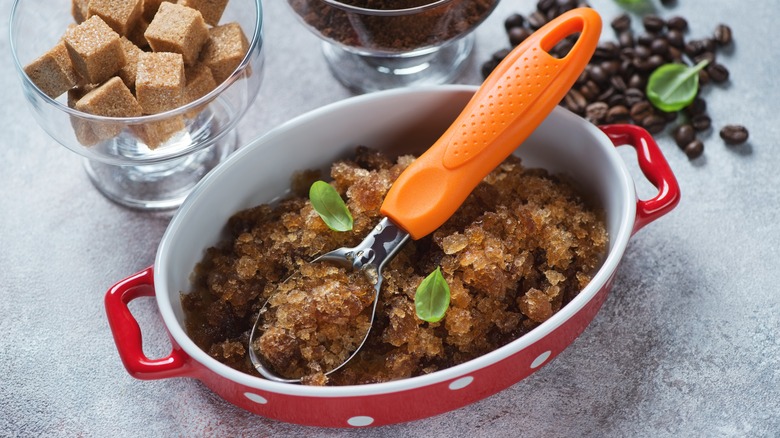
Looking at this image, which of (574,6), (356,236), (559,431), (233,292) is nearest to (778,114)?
(574,6)

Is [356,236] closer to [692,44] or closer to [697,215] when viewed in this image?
[697,215]

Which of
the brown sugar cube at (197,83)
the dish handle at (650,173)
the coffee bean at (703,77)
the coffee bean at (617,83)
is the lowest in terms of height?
the coffee bean at (703,77)

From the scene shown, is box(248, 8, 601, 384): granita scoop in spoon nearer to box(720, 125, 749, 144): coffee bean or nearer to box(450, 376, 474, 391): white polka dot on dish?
box(450, 376, 474, 391): white polka dot on dish

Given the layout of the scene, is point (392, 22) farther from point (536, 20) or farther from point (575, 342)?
point (575, 342)

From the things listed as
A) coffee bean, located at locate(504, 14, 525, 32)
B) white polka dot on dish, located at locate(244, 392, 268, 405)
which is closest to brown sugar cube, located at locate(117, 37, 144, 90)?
white polka dot on dish, located at locate(244, 392, 268, 405)

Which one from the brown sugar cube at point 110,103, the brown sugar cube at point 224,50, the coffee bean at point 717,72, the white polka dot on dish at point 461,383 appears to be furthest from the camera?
the coffee bean at point 717,72

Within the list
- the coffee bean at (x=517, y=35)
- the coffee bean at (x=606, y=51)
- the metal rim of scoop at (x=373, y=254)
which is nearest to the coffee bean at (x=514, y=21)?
the coffee bean at (x=517, y=35)

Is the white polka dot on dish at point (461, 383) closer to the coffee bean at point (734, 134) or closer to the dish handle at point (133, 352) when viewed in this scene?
the dish handle at point (133, 352)
